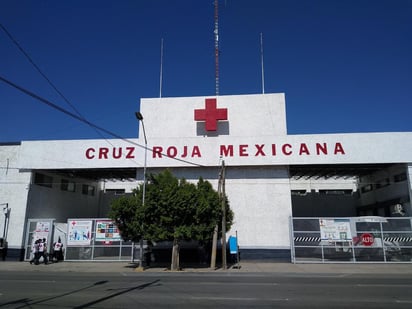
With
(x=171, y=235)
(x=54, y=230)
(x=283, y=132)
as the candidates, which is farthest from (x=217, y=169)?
(x=54, y=230)

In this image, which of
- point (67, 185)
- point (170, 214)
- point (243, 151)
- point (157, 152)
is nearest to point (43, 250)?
point (67, 185)

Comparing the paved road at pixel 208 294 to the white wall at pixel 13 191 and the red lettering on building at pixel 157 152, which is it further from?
the red lettering on building at pixel 157 152

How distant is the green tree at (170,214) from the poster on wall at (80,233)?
17.9ft

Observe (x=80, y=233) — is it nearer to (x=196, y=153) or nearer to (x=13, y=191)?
(x=13, y=191)

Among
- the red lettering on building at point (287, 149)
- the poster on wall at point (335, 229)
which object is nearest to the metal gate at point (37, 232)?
the red lettering on building at point (287, 149)

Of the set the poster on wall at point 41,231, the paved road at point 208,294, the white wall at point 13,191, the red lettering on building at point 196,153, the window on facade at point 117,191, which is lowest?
the paved road at point 208,294

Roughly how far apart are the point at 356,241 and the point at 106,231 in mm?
16914

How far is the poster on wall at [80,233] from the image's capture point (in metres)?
24.0

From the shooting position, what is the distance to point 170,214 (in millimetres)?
19078

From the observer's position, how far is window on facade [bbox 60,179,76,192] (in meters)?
29.7

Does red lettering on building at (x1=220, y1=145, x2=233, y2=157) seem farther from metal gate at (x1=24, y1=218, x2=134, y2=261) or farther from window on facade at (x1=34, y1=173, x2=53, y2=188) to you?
window on facade at (x1=34, y1=173, x2=53, y2=188)

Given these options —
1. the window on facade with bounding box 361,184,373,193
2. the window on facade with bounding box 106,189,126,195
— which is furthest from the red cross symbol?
the window on facade with bounding box 106,189,126,195

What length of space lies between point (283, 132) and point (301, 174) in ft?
20.3

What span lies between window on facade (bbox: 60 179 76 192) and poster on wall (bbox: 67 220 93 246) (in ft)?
21.4
